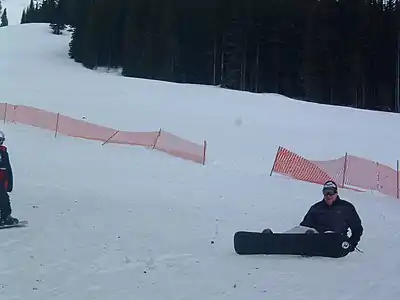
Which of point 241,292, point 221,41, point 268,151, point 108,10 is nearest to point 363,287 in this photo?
point 241,292

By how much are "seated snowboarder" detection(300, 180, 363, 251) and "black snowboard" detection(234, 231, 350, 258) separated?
188 mm

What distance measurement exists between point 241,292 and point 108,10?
175 ft

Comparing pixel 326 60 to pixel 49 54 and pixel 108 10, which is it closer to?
pixel 108 10

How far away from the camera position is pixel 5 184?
974 centimetres

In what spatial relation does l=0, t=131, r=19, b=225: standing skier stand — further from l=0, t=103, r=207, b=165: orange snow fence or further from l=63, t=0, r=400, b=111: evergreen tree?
l=63, t=0, r=400, b=111: evergreen tree

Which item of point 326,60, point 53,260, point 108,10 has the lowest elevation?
point 53,260

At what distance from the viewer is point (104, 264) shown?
25.9 feet

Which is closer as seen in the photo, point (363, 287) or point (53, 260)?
point (363, 287)

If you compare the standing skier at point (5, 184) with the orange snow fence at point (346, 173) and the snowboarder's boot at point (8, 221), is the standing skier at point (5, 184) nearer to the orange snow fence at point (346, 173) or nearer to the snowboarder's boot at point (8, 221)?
the snowboarder's boot at point (8, 221)

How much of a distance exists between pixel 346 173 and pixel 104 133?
8139 mm

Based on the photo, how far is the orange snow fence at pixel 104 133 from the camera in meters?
20.3

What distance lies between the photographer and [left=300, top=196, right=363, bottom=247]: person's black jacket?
8.69 m

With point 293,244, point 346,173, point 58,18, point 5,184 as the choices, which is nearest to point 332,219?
point 293,244

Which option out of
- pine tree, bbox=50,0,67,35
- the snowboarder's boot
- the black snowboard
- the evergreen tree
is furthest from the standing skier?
pine tree, bbox=50,0,67,35
